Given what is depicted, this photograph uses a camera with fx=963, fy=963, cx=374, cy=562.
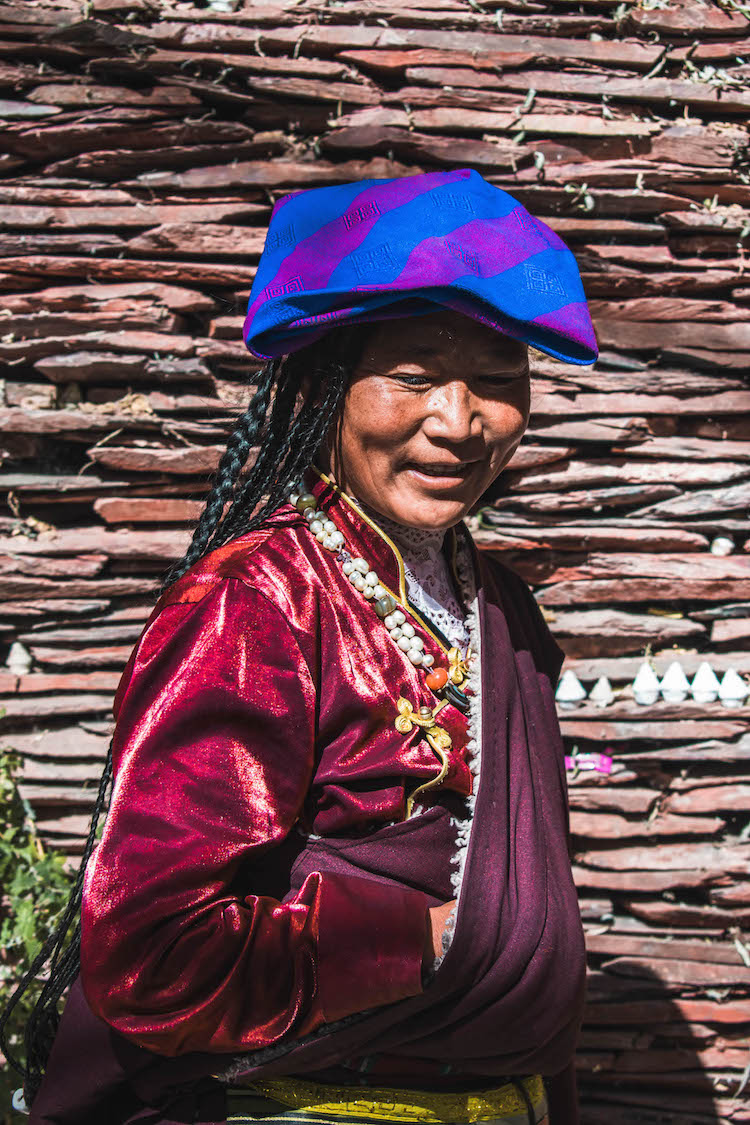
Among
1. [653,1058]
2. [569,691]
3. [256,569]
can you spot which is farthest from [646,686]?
[256,569]

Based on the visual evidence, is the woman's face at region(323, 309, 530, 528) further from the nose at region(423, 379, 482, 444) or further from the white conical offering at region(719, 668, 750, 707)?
the white conical offering at region(719, 668, 750, 707)

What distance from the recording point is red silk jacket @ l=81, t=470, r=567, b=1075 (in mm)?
1246

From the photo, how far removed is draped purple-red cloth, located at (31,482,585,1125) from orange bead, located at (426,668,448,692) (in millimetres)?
19

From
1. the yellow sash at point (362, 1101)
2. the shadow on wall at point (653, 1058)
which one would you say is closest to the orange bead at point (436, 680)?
the yellow sash at point (362, 1101)

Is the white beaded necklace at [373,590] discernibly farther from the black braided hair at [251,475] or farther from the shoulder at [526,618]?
the shoulder at [526,618]

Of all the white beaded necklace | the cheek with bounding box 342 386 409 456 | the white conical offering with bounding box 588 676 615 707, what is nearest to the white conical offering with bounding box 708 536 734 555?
the white conical offering with bounding box 588 676 615 707

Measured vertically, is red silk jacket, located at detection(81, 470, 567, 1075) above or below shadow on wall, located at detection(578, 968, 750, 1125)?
above

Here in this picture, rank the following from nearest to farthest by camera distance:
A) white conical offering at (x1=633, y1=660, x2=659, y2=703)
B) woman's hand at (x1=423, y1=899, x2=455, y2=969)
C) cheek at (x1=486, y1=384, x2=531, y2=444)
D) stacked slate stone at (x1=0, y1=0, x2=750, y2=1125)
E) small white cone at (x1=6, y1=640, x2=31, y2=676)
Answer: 1. woman's hand at (x1=423, y1=899, x2=455, y2=969)
2. cheek at (x1=486, y1=384, x2=531, y2=444)
3. stacked slate stone at (x1=0, y1=0, x2=750, y2=1125)
4. small white cone at (x1=6, y1=640, x2=31, y2=676)
5. white conical offering at (x1=633, y1=660, x2=659, y2=703)

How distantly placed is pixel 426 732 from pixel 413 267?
675mm

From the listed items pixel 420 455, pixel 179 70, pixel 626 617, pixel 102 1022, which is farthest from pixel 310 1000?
pixel 179 70

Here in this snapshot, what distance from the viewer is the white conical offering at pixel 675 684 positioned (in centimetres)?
289

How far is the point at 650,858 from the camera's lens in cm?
296

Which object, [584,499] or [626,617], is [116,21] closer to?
[584,499]

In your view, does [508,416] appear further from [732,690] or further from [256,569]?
[732,690]
